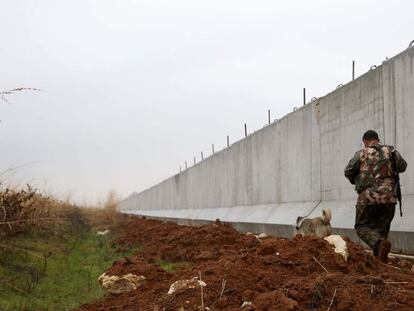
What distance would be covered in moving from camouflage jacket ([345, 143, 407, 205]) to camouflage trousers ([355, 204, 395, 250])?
3.0 inches

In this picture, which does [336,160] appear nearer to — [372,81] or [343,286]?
[372,81]

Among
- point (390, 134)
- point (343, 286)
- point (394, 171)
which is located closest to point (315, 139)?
point (390, 134)

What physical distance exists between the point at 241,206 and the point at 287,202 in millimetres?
3558

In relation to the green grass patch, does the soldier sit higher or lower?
higher

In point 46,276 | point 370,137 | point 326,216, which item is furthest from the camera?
point 46,276

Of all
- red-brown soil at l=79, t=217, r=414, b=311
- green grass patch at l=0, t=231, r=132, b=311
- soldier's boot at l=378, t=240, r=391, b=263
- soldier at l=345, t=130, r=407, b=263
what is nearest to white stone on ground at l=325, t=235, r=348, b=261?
red-brown soil at l=79, t=217, r=414, b=311

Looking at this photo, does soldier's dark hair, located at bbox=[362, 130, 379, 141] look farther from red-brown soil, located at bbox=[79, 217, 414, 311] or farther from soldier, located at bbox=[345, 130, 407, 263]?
red-brown soil, located at bbox=[79, 217, 414, 311]

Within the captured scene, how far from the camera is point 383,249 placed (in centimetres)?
595

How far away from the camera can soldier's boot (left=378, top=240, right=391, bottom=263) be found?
592 cm

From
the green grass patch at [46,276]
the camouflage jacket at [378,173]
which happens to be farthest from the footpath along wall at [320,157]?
the green grass patch at [46,276]

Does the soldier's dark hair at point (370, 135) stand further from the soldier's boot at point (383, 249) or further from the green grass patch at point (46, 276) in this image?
the green grass patch at point (46, 276)

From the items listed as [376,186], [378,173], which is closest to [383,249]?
[376,186]

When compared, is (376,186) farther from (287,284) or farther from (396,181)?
(287,284)

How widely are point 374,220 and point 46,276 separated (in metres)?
4.85
